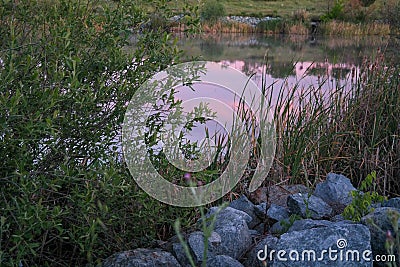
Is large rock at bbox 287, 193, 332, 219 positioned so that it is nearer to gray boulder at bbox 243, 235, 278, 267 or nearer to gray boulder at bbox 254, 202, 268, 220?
gray boulder at bbox 254, 202, 268, 220

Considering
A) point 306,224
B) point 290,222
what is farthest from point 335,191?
point 306,224

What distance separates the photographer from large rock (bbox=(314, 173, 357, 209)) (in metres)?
3.09

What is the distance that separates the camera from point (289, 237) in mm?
2166

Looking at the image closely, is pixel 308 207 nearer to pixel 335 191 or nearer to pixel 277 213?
pixel 277 213

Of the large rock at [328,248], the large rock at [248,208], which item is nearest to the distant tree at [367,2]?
the large rock at [248,208]

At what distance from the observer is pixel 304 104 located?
173 inches

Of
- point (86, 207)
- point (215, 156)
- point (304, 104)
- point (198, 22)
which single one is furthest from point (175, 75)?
point (304, 104)

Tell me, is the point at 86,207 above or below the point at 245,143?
above

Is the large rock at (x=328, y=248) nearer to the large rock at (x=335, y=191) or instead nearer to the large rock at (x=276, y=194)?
the large rock at (x=335, y=191)

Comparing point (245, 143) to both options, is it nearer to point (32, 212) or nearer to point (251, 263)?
point (251, 263)

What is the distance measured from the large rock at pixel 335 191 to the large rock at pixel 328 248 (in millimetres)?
937

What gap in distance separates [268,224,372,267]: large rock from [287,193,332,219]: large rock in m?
0.59

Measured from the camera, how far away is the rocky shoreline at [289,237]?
6.80 feet

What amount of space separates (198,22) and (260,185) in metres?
1.41
